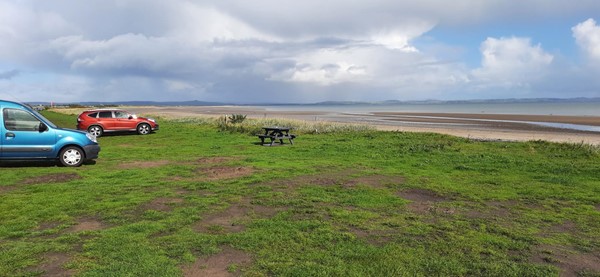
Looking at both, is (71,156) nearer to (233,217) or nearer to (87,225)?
(87,225)

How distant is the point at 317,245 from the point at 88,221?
3.64 metres

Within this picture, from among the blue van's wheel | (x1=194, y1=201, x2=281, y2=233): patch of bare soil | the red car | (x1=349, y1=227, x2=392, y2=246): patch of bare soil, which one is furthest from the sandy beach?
the red car

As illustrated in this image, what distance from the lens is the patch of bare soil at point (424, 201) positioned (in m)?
6.84

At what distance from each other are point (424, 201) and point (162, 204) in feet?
16.3

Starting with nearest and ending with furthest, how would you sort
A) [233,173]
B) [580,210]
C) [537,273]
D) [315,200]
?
[537,273] → [580,210] → [315,200] → [233,173]

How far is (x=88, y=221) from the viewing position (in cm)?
599

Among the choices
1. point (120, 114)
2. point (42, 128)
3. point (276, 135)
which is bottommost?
point (276, 135)

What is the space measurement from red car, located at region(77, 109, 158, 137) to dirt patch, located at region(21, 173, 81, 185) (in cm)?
1336

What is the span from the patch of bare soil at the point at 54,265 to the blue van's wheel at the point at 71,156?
306 inches

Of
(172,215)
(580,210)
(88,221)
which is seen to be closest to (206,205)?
(172,215)

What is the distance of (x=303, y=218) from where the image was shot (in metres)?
6.20

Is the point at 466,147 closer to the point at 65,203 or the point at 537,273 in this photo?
the point at 537,273

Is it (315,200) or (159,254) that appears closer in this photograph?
(159,254)

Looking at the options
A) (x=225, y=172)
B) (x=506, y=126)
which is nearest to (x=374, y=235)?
(x=225, y=172)
